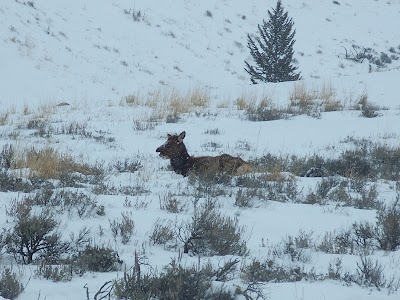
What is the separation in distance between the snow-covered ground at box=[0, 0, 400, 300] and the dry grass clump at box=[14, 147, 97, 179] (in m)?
0.29

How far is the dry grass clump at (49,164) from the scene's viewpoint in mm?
7130

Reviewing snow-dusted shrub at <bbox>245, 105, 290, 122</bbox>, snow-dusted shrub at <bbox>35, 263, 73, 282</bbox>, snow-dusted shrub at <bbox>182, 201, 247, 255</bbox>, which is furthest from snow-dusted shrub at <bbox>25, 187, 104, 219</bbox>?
snow-dusted shrub at <bbox>245, 105, 290, 122</bbox>

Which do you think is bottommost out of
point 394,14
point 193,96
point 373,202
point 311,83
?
point 373,202

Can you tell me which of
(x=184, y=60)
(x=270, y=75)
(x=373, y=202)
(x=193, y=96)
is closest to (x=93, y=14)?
(x=184, y=60)

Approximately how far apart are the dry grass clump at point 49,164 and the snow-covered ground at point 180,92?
0.29 metres

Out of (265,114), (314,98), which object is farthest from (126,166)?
(314,98)

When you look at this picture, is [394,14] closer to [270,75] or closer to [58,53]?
[270,75]

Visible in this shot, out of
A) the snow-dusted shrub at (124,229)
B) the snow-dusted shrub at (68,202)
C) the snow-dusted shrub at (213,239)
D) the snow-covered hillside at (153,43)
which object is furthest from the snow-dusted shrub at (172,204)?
the snow-covered hillside at (153,43)

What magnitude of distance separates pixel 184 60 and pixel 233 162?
18.3 m

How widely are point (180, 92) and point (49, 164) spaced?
1116 cm

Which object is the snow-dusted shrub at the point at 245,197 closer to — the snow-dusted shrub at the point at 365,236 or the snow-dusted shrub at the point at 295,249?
the snow-dusted shrub at the point at 295,249

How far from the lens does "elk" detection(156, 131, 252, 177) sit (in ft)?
25.0

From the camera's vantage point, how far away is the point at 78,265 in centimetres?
397

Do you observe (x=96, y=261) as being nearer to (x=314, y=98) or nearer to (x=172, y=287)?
(x=172, y=287)
